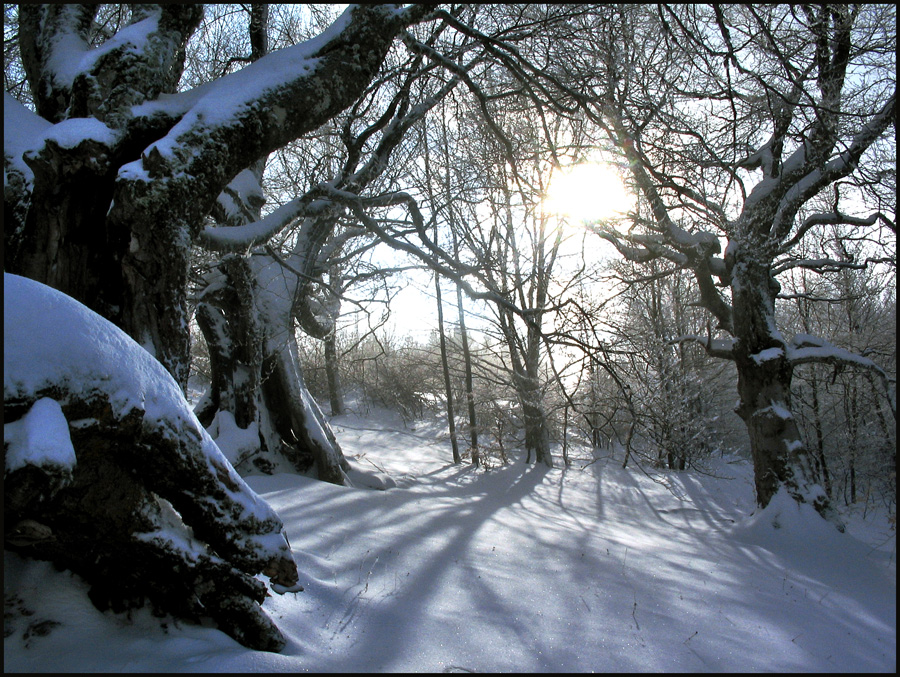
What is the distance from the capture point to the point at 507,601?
285 cm

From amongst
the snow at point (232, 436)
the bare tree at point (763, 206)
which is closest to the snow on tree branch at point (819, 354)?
the bare tree at point (763, 206)

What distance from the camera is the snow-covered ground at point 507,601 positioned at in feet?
6.05

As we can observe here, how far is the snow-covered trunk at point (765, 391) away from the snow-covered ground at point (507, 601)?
0.34m

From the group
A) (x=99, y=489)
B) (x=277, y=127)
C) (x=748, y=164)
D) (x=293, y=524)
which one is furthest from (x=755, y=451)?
(x=99, y=489)

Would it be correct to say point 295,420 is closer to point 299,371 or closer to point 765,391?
point 299,371

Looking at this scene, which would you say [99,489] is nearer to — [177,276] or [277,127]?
[177,276]

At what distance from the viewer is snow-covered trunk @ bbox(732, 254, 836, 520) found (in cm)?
640

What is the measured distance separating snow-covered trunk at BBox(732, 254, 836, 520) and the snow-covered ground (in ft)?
1.12

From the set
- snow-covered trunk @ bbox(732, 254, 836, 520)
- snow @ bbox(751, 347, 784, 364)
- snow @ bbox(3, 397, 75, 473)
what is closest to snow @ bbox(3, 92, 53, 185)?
snow @ bbox(3, 397, 75, 473)

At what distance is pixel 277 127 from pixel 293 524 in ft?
9.57

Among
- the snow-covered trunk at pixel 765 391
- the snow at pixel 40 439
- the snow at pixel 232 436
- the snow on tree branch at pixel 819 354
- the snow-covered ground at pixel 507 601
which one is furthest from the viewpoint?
the snow at pixel 232 436

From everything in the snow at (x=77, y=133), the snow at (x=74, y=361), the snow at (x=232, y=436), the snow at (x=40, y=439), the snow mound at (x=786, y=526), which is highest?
the snow at (x=77, y=133)

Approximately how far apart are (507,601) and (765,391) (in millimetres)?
5651

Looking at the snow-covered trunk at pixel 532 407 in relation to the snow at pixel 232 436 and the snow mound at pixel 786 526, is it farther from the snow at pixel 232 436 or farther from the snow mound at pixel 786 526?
the snow at pixel 232 436
